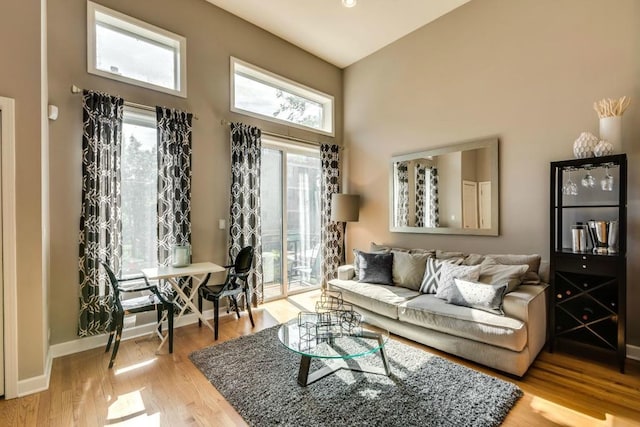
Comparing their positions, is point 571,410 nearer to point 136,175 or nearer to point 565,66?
point 565,66

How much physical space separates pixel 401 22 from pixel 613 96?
2.54 meters

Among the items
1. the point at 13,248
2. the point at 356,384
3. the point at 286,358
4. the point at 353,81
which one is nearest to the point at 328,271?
the point at 286,358

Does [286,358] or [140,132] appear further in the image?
[140,132]

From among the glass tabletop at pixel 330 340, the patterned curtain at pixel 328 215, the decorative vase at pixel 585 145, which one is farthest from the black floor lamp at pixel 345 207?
the decorative vase at pixel 585 145

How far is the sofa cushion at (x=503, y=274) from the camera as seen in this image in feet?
9.21

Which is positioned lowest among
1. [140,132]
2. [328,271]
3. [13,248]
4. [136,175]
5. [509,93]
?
[328,271]

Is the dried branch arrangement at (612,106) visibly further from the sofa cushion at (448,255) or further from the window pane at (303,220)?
the window pane at (303,220)

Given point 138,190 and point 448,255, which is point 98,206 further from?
point 448,255

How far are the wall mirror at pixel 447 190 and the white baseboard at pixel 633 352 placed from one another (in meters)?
1.45

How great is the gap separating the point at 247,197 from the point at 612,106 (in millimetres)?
3796

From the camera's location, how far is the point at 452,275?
10.2ft

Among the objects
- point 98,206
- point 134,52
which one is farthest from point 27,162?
point 134,52

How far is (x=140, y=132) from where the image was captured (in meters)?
3.37

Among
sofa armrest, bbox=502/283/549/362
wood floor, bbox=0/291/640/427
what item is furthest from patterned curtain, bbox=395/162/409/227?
wood floor, bbox=0/291/640/427
